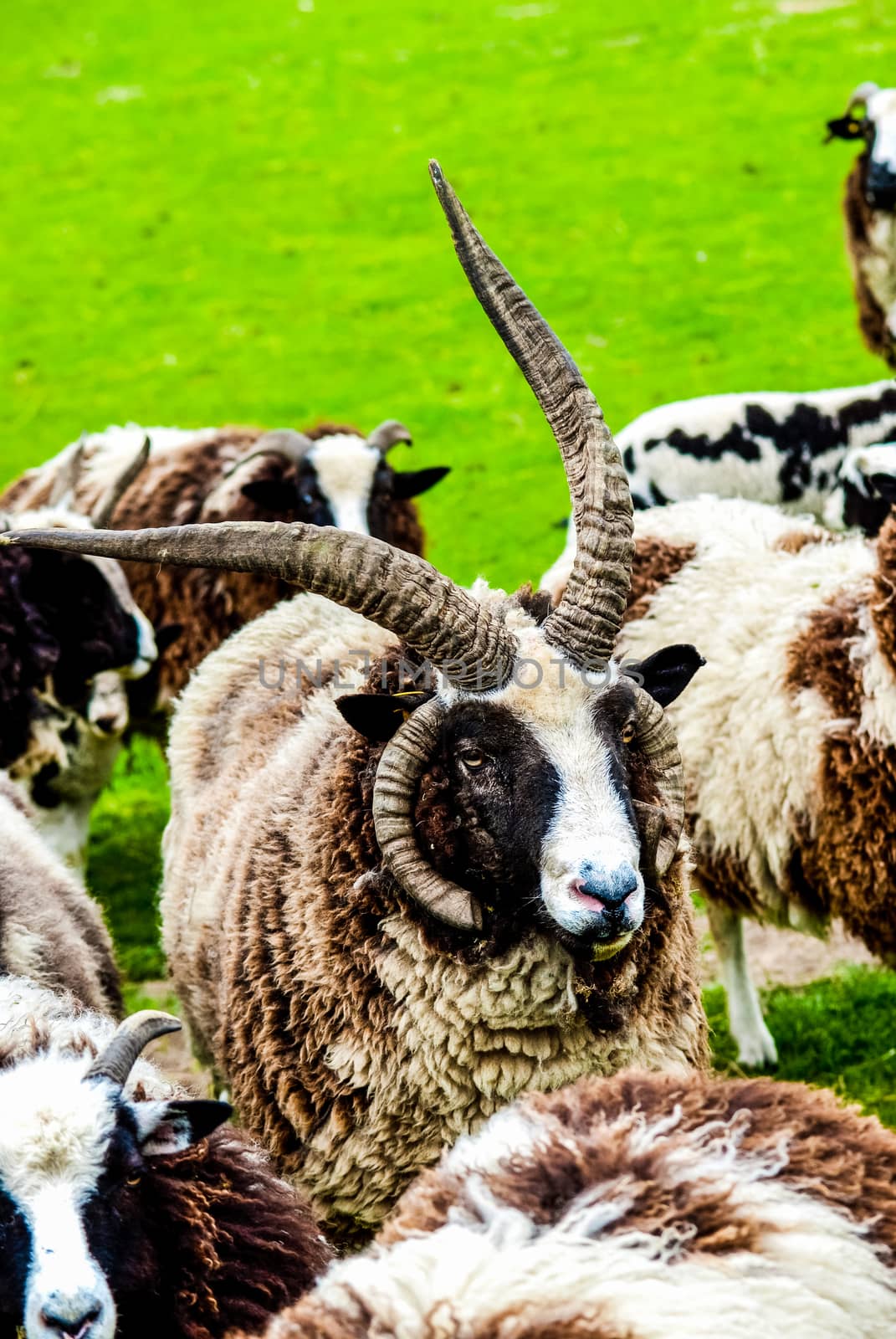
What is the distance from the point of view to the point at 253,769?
15.4 ft

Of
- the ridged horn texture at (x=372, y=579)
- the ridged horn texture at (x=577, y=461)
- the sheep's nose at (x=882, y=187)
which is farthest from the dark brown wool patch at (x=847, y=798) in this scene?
the sheep's nose at (x=882, y=187)

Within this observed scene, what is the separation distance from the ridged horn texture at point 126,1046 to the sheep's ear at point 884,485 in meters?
3.18

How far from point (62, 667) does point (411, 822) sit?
3.59 meters

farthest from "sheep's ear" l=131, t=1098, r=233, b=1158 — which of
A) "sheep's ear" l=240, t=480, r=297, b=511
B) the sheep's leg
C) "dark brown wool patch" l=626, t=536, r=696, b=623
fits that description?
"sheep's ear" l=240, t=480, r=297, b=511

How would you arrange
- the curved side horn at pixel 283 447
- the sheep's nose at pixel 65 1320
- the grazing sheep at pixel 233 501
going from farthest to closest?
the curved side horn at pixel 283 447
the grazing sheep at pixel 233 501
the sheep's nose at pixel 65 1320

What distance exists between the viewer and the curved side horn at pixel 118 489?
736 centimetres

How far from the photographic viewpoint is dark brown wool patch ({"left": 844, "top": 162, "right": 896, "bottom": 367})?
9.30 m

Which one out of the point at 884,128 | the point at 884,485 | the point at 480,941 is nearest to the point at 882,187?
the point at 884,128

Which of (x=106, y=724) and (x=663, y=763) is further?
(x=106, y=724)

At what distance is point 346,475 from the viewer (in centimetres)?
750

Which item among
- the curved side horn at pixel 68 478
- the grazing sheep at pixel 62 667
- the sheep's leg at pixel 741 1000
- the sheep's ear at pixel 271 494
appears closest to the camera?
the sheep's leg at pixel 741 1000

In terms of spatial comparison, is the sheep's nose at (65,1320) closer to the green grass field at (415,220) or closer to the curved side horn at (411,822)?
the curved side horn at (411,822)

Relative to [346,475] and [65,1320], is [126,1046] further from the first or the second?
[346,475]

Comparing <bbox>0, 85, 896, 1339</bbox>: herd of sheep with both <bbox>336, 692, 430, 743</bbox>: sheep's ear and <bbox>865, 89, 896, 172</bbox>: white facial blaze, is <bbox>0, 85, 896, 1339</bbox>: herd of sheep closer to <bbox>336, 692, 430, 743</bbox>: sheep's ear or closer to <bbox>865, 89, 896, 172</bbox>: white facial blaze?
<bbox>336, 692, 430, 743</bbox>: sheep's ear
